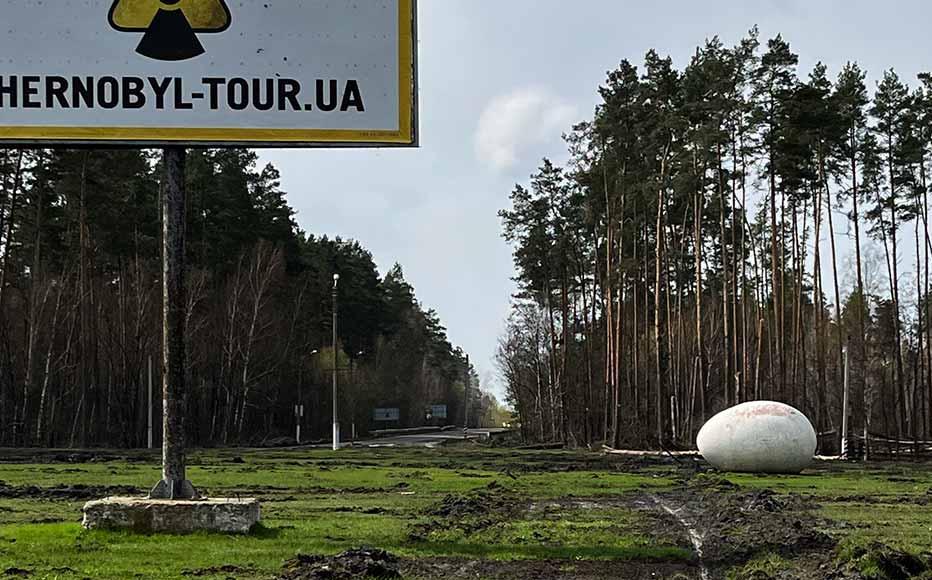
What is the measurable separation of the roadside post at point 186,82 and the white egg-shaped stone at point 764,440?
2053 centimetres

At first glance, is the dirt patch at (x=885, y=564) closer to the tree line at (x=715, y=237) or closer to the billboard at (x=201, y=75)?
the billboard at (x=201, y=75)

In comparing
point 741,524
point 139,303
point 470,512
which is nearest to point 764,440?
point 470,512

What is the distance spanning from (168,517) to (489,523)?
4.68 meters

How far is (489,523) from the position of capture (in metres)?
A: 14.7

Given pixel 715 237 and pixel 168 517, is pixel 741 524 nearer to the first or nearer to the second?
pixel 168 517

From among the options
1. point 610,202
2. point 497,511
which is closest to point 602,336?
point 610,202

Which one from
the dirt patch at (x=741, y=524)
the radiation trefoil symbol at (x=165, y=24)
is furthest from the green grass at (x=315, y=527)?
the radiation trefoil symbol at (x=165, y=24)

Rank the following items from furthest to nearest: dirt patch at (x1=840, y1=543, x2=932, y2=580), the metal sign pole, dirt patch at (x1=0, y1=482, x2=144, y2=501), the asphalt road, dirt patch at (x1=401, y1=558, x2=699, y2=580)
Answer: the asphalt road, dirt patch at (x1=0, y1=482, x2=144, y2=501), the metal sign pole, dirt patch at (x1=401, y1=558, x2=699, y2=580), dirt patch at (x1=840, y1=543, x2=932, y2=580)

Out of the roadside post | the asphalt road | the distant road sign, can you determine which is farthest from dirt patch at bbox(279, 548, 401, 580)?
the distant road sign

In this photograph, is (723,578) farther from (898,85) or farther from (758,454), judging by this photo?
(898,85)

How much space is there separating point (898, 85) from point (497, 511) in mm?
39977

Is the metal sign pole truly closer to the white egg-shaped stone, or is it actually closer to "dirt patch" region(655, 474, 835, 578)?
"dirt patch" region(655, 474, 835, 578)

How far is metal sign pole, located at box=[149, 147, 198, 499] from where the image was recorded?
12164mm

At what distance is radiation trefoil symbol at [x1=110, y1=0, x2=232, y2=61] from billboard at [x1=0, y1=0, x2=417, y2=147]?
1 cm
